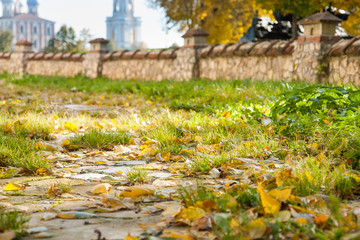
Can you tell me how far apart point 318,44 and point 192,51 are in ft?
15.9

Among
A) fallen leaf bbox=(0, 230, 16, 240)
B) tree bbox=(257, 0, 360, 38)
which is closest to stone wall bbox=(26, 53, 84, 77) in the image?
tree bbox=(257, 0, 360, 38)

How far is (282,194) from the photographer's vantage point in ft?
6.55

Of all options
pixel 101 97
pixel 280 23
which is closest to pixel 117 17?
pixel 280 23

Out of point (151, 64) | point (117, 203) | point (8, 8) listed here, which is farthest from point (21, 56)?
point (8, 8)

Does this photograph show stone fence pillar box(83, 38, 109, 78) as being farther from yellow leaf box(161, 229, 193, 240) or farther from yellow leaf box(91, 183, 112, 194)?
yellow leaf box(161, 229, 193, 240)

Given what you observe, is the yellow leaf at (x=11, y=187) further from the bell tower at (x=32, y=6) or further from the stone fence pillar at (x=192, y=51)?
the bell tower at (x=32, y=6)

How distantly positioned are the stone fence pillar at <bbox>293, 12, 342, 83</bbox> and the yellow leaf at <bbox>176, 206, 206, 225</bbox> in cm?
750

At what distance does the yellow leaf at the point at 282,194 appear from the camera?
1972 mm

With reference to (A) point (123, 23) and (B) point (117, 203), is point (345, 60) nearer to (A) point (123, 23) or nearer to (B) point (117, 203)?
(B) point (117, 203)

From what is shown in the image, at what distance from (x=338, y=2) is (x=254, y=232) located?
55.9 feet

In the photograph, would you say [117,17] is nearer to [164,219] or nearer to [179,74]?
[179,74]

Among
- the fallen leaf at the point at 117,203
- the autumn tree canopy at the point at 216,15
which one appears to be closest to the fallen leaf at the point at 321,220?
the fallen leaf at the point at 117,203

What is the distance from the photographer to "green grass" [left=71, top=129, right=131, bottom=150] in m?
3.99

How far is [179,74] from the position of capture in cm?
1349
